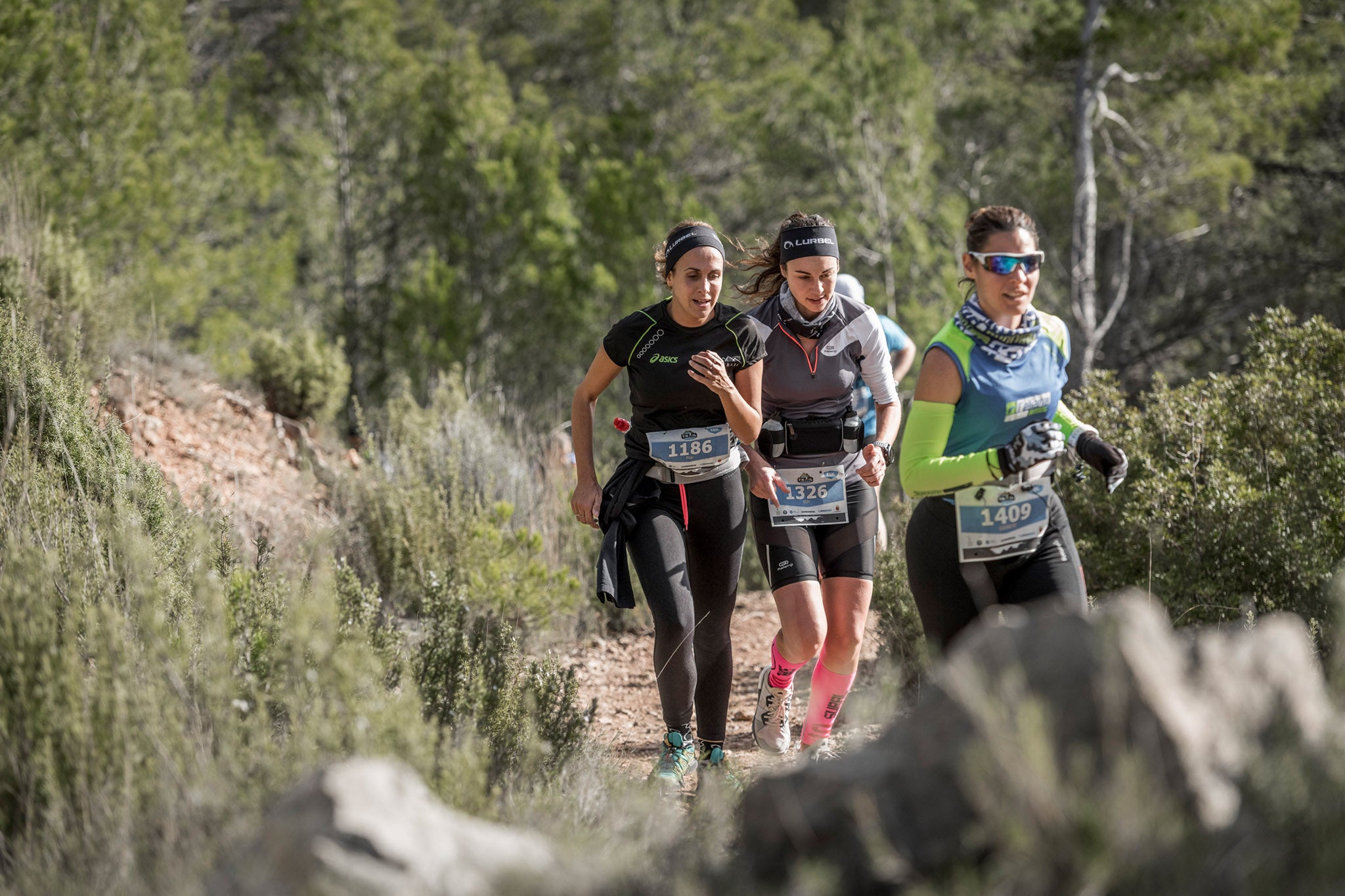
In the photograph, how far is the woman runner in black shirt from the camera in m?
3.52

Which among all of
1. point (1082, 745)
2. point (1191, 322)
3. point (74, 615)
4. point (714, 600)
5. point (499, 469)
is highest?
point (1082, 745)

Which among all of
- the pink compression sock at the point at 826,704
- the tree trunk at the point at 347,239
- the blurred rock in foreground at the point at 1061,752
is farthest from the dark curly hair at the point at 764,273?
the tree trunk at the point at 347,239

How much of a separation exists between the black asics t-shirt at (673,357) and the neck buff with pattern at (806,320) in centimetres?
19

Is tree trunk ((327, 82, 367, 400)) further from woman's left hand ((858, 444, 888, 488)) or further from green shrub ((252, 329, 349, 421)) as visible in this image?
woman's left hand ((858, 444, 888, 488))

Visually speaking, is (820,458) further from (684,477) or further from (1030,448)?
(1030,448)

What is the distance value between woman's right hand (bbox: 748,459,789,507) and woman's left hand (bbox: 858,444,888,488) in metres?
0.29

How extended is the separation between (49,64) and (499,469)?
6164mm

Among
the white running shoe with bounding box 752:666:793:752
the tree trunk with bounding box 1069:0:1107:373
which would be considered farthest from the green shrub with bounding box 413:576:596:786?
the tree trunk with bounding box 1069:0:1107:373

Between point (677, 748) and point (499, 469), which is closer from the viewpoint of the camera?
point (677, 748)

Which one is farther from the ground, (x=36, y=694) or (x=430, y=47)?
(x=430, y=47)

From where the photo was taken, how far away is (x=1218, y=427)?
468 cm

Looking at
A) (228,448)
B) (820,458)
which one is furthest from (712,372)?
(228,448)

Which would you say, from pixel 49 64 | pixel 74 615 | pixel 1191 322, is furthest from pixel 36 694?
pixel 1191 322

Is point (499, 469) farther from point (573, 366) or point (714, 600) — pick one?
point (573, 366)
